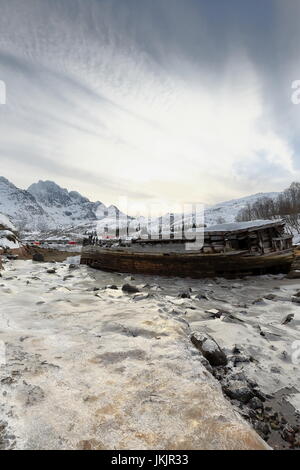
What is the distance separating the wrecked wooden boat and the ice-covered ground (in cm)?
727

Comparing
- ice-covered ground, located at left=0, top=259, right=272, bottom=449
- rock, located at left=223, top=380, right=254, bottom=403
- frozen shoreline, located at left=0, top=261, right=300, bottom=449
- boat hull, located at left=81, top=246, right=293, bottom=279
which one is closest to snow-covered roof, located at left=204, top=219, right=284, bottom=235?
boat hull, located at left=81, top=246, right=293, bottom=279

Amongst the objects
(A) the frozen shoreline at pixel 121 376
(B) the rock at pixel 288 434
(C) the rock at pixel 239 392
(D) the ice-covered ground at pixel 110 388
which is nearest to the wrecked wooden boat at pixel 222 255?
(A) the frozen shoreline at pixel 121 376

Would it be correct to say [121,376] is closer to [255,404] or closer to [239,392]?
[239,392]

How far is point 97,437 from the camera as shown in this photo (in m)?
1.51

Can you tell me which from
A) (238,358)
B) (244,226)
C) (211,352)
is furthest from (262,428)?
(244,226)

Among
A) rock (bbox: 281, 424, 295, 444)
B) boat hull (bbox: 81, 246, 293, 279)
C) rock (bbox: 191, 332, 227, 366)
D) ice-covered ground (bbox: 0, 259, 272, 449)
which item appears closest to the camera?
ice-covered ground (bbox: 0, 259, 272, 449)

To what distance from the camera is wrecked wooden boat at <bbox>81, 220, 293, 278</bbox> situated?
434 inches

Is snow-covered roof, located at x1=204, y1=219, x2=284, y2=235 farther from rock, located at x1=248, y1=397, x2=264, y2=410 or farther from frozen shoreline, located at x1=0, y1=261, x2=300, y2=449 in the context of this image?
rock, located at x1=248, y1=397, x2=264, y2=410

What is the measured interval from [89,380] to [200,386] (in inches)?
40.7

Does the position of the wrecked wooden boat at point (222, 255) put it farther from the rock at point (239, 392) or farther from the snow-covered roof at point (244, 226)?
the rock at point (239, 392)

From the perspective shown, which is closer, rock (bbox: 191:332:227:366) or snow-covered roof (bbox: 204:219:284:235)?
rock (bbox: 191:332:227:366)

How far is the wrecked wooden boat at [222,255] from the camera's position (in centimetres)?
1102

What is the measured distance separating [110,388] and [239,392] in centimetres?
141

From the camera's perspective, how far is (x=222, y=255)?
432 inches
